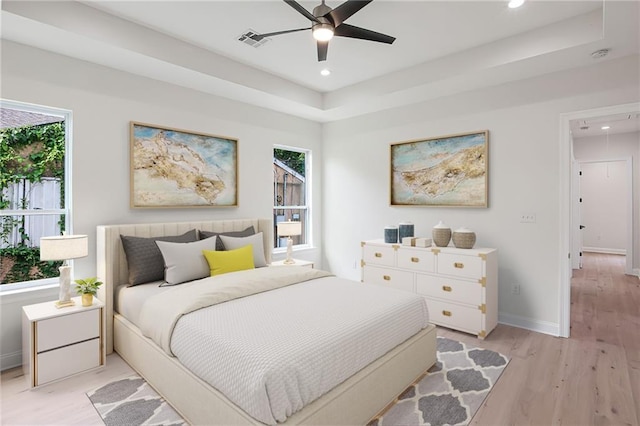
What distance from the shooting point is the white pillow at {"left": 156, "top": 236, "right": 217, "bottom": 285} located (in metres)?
3.01

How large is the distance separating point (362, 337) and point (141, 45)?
300 centimetres

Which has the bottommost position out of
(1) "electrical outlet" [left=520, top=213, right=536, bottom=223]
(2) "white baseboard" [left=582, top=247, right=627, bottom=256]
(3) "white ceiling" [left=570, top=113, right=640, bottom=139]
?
(2) "white baseboard" [left=582, top=247, right=627, bottom=256]

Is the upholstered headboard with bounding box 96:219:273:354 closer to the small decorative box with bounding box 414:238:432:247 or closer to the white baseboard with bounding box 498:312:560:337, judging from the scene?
the small decorative box with bounding box 414:238:432:247

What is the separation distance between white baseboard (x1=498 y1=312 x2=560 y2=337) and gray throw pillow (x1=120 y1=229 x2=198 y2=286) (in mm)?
3587

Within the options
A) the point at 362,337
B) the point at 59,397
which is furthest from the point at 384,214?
the point at 59,397

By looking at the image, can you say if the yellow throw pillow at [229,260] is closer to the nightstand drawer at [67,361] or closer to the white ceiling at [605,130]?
the nightstand drawer at [67,361]

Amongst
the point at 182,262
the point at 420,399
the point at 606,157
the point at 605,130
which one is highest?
the point at 605,130

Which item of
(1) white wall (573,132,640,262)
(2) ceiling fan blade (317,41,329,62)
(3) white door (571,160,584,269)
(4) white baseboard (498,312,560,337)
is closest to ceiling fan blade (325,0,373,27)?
(2) ceiling fan blade (317,41,329,62)

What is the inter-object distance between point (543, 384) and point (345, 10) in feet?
9.69

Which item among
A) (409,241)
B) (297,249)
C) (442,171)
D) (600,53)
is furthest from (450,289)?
(600,53)

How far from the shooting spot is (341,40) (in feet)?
10.5

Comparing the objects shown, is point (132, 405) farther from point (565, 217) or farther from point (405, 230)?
point (565, 217)

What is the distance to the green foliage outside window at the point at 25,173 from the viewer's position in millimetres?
2797

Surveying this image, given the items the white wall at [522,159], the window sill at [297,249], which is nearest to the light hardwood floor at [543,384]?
the white wall at [522,159]
